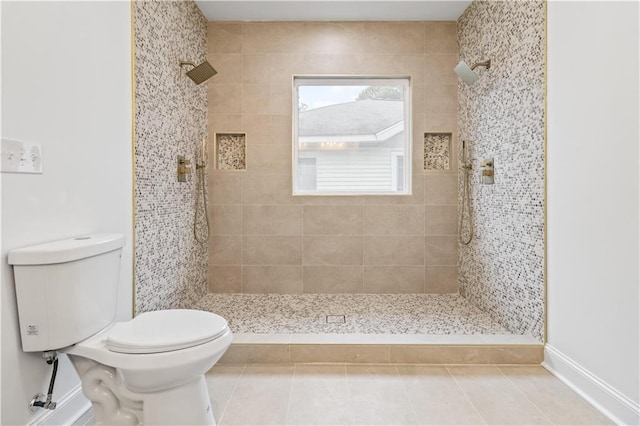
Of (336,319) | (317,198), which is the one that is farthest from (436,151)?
(336,319)

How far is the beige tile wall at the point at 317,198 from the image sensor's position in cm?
314

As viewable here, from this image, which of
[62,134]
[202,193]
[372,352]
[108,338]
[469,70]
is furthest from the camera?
[202,193]

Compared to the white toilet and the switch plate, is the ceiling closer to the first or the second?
the switch plate

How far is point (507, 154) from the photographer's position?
2436mm

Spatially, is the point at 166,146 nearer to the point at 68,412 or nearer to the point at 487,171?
the point at 68,412

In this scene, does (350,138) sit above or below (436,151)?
above

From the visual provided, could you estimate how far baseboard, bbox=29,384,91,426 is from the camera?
4.60 feet

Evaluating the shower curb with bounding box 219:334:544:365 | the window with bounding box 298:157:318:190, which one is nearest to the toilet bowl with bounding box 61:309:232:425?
the shower curb with bounding box 219:334:544:365

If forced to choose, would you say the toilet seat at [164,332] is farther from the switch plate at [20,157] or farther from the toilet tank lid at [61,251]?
the switch plate at [20,157]

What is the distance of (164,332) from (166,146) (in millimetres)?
1424

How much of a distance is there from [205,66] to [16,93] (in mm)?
1556

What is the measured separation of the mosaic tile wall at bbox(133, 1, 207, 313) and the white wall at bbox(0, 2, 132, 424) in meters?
0.14

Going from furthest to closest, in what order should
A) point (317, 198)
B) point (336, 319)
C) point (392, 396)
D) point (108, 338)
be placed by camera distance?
point (317, 198)
point (336, 319)
point (392, 396)
point (108, 338)

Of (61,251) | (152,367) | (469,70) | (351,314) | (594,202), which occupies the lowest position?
(351,314)
